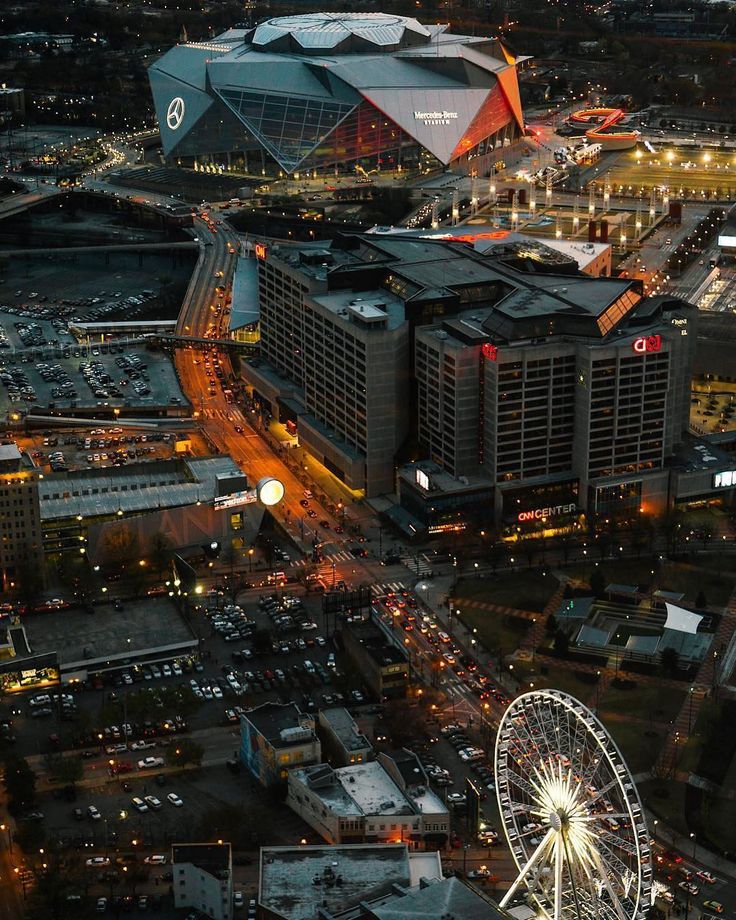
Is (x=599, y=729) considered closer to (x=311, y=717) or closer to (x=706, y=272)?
(x=311, y=717)

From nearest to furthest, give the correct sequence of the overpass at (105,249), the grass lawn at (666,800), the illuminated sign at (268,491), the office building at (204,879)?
the office building at (204,879), the grass lawn at (666,800), the illuminated sign at (268,491), the overpass at (105,249)

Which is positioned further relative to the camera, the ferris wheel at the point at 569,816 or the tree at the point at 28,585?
the tree at the point at 28,585

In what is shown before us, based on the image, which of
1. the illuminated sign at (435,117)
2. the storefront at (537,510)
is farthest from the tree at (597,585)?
the illuminated sign at (435,117)

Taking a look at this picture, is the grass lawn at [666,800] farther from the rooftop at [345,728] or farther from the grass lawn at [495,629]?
the grass lawn at [495,629]

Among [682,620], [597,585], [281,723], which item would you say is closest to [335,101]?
[597,585]

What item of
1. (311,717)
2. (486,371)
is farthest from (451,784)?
(486,371)

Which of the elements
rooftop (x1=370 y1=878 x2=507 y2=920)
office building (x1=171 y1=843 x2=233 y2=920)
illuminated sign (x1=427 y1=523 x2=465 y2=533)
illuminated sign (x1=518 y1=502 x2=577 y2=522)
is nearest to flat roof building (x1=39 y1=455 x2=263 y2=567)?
illuminated sign (x1=427 y1=523 x2=465 y2=533)
